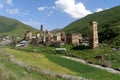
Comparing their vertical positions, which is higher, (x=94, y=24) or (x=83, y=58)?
(x=94, y=24)

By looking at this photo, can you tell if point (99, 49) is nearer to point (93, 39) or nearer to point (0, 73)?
point (93, 39)

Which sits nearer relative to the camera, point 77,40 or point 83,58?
point 83,58

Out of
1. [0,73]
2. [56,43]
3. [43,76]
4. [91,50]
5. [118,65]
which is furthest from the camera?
[56,43]

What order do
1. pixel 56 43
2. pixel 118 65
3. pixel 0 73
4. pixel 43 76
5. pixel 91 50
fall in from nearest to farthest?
pixel 0 73, pixel 43 76, pixel 118 65, pixel 91 50, pixel 56 43

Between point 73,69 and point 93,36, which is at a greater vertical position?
point 93,36

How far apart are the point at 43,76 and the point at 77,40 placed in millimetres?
114434

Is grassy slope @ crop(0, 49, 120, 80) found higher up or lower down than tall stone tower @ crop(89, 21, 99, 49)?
lower down

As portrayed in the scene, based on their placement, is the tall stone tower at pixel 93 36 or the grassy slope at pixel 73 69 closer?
the grassy slope at pixel 73 69

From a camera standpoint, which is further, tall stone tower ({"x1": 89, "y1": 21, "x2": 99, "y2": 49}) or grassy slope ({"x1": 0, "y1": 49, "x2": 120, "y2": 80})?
tall stone tower ({"x1": 89, "y1": 21, "x2": 99, "y2": 49})

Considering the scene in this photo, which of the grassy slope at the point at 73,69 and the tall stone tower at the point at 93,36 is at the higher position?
the tall stone tower at the point at 93,36

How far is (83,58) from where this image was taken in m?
98.3

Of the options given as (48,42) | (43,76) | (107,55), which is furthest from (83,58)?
(43,76)

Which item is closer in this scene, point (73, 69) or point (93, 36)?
point (73, 69)

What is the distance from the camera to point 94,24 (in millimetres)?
115625
